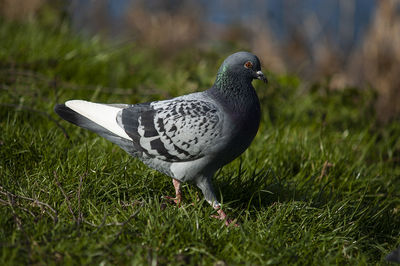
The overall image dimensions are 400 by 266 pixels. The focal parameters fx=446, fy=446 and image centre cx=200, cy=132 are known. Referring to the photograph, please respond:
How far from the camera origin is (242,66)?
118 inches

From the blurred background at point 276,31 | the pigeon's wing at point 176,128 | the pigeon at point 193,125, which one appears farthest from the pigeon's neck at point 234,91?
the blurred background at point 276,31

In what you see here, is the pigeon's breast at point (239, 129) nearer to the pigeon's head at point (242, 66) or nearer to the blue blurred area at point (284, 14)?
the pigeon's head at point (242, 66)

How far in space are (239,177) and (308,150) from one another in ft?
3.53

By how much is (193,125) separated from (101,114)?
Answer: 0.68 meters

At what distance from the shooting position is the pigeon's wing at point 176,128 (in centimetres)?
282

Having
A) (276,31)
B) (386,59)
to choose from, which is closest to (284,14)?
(276,31)

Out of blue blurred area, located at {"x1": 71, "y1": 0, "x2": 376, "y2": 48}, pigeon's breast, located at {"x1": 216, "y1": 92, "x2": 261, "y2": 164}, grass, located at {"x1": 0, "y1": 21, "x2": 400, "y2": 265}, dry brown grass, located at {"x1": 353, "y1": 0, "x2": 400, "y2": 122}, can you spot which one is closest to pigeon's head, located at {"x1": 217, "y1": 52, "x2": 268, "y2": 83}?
pigeon's breast, located at {"x1": 216, "y1": 92, "x2": 261, "y2": 164}

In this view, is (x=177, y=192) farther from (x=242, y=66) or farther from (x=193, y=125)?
(x=242, y=66)

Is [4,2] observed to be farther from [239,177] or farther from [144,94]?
[239,177]

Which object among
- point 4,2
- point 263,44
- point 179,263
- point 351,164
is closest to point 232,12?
point 263,44

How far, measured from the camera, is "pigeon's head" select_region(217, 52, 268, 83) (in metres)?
2.99

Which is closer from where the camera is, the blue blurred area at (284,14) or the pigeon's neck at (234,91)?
the pigeon's neck at (234,91)

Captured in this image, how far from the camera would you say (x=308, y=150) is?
4.12 m

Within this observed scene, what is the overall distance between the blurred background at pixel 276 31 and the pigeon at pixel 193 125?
8.66 feet
